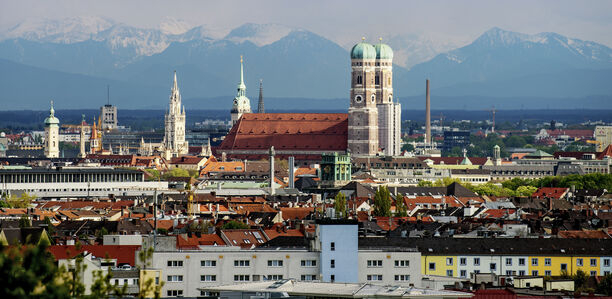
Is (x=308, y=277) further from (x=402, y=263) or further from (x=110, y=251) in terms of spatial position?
(x=110, y=251)

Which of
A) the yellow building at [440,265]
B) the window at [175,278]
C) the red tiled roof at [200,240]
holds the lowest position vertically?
the yellow building at [440,265]

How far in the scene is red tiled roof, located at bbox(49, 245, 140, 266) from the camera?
47.7 m

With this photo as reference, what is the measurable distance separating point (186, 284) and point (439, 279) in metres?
7.44

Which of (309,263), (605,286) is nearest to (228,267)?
(309,263)

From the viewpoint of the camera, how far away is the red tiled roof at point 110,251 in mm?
47719

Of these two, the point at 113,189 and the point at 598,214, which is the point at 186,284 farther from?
the point at 113,189

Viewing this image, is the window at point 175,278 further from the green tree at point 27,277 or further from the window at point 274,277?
the green tree at point 27,277

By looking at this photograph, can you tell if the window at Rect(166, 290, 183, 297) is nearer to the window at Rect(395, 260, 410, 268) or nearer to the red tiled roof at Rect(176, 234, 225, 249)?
the window at Rect(395, 260, 410, 268)

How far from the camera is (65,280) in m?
27.2

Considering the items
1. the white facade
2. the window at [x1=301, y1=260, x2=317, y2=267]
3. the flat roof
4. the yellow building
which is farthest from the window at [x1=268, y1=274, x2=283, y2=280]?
the yellow building

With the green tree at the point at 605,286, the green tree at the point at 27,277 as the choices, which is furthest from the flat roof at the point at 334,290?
the green tree at the point at 27,277

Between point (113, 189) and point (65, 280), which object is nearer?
point (65, 280)

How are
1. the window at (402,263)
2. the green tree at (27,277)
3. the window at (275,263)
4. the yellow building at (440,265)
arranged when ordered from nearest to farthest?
the green tree at (27,277)
the window at (275,263)
the window at (402,263)
the yellow building at (440,265)

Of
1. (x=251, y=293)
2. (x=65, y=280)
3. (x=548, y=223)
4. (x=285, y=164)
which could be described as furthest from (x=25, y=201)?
(x=285, y=164)
